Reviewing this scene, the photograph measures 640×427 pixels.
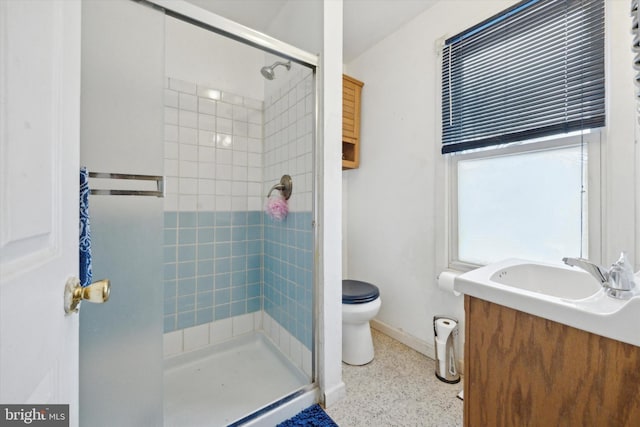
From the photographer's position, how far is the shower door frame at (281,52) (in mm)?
983

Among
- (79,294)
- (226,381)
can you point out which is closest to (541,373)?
(79,294)

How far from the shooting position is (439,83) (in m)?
1.66

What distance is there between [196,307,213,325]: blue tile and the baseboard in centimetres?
127

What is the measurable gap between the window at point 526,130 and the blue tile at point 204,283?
1.67 m

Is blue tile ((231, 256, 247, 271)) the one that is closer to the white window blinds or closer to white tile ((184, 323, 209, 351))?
white tile ((184, 323, 209, 351))

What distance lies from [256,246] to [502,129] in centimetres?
179

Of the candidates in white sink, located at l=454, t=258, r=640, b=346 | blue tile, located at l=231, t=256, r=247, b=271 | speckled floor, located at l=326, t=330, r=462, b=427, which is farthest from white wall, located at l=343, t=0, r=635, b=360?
blue tile, located at l=231, t=256, r=247, b=271

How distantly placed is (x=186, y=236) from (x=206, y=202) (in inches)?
10.6

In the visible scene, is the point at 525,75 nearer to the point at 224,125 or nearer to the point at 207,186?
the point at 224,125

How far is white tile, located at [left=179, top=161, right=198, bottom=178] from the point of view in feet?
5.69

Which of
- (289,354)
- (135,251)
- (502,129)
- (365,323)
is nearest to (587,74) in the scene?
(502,129)

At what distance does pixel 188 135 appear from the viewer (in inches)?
69.2

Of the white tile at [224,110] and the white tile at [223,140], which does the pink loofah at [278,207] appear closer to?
the white tile at [223,140]

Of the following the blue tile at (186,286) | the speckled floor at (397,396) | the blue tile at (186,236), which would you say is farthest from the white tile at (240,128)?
the speckled floor at (397,396)
